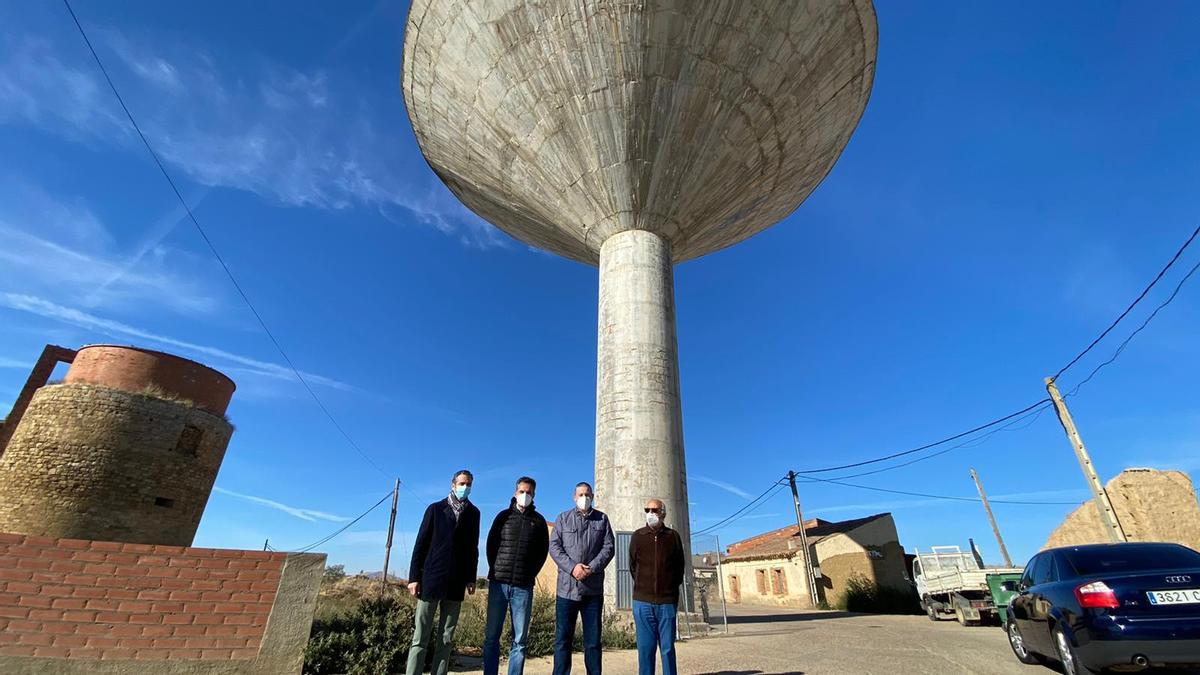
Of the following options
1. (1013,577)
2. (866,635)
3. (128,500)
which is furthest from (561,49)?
(128,500)

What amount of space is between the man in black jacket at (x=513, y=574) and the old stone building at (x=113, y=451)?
19.0 m

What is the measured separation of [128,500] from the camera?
1744cm

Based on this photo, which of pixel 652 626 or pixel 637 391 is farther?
pixel 637 391

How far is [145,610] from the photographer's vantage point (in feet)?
15.4

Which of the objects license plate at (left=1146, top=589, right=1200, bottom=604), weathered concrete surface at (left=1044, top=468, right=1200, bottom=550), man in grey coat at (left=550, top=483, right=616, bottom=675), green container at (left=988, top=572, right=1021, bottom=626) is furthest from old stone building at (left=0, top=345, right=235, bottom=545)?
weathered concrete surface at (left=1044, top=468, right=1200, bottom=550)

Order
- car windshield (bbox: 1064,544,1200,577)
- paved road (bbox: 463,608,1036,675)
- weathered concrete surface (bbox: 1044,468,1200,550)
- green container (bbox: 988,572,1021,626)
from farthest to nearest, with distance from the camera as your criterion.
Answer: weathered concrete surface (bbox: 1044,468,1200,550) → green container (bbox: 988,572,1021,626) → paved road (bbox: 463,608,1036,675) → car windshield (bbox: 1064,544,1200,577)

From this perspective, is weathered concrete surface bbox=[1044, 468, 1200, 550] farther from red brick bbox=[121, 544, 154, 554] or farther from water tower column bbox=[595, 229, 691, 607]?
red brick bbox=[121, 544, 154, 554]

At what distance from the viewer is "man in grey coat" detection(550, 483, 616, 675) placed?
4172 millimetres

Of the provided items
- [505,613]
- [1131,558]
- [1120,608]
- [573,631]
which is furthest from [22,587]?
[1131,558]

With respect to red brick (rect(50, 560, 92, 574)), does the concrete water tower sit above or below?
above

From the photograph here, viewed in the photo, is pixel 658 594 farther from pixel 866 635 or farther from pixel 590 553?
pixel 866 635

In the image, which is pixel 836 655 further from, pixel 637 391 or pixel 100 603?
pixel 100 603

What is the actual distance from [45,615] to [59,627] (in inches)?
5.9

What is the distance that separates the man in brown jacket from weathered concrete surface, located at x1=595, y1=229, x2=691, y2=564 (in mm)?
4895
